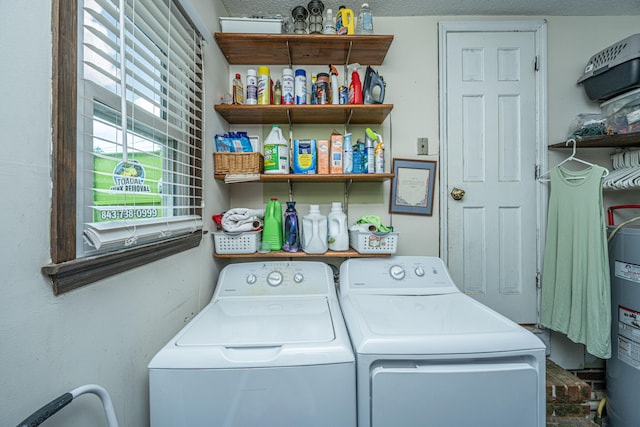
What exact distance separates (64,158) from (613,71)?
2.83 m

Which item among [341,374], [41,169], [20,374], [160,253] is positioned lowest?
[341,374]

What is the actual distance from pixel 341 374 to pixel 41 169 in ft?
3.24

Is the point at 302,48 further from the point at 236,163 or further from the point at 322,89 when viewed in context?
the point at 236,163

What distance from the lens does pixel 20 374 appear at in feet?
1.86

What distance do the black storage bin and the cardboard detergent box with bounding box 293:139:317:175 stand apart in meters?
1.95

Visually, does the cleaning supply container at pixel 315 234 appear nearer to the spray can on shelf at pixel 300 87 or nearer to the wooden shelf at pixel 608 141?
the spray can on shelf at pixel 300 87

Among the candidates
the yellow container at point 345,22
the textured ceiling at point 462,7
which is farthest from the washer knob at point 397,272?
the textured ceiling at point 462,7

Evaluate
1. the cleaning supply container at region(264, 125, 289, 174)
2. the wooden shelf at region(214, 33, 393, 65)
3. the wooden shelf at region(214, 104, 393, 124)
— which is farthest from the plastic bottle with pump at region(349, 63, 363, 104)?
the cleaning supply container at region(264, 125, 289, 174)

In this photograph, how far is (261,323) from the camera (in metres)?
1.12

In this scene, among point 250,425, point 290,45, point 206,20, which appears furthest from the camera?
point 290,45

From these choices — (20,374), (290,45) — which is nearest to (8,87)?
(20,374)

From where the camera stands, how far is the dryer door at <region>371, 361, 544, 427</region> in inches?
36.4

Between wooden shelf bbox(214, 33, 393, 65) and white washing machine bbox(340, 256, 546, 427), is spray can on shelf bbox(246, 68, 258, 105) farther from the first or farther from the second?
white washing machine bbox(340, 256, 546, 427)

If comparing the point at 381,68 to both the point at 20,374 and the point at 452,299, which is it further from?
the point at 20,374
